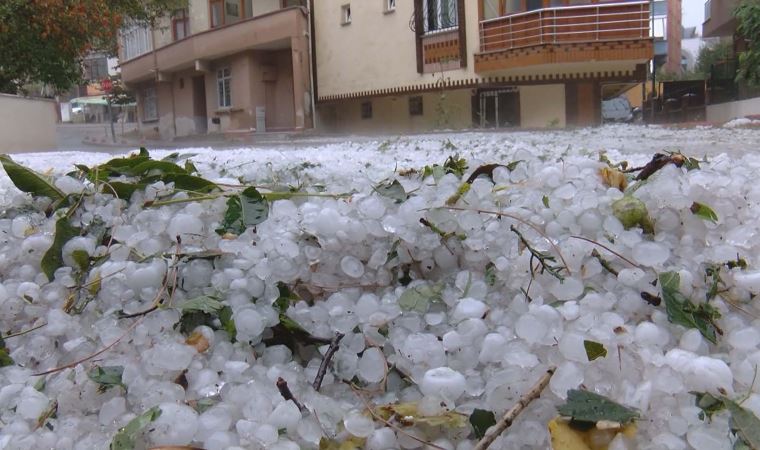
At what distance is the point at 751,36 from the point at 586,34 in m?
1.81

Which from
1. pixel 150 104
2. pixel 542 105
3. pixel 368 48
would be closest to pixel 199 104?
pixel 150 104

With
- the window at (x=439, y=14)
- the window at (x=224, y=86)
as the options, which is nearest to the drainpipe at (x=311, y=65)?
the window at (x=224, y=86)

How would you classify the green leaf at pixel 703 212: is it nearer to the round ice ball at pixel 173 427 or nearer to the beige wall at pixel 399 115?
the round ice ball at pixel 173 427

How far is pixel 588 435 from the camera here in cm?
50

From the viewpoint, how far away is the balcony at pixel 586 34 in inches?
298

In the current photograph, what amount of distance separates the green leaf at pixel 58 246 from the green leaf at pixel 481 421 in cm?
57

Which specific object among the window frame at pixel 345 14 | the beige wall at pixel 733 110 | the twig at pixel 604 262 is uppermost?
the window frame at pixel 345 14

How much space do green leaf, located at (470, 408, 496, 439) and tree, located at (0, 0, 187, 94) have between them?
6026 mm

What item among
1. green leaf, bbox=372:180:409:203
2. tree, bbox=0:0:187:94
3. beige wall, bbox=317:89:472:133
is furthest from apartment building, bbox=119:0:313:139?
green leaf, bbox=372:180:409:203

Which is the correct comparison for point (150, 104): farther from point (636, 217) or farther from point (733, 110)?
point (636, 217)

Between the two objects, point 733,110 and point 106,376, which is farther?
point 733,110

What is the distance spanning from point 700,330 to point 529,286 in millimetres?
168

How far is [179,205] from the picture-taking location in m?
0.90

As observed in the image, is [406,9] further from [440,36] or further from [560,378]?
[560,378]
